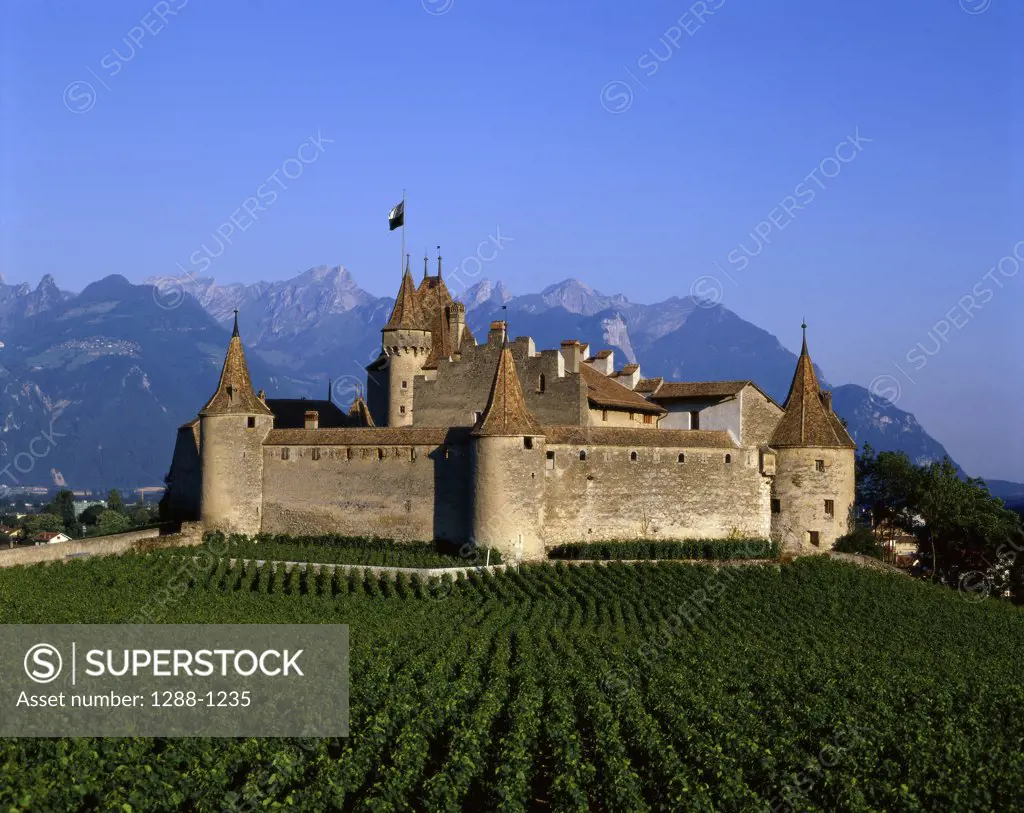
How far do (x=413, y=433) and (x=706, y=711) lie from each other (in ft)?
86.6

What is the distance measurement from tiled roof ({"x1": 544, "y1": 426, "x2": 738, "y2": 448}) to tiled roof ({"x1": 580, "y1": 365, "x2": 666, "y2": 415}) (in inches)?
76.5

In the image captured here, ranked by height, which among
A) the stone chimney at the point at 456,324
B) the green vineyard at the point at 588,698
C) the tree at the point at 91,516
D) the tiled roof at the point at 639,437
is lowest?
the green vineyard at the point at 588,698

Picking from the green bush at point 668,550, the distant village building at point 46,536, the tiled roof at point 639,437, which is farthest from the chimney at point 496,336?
the distant village building at point 46,536

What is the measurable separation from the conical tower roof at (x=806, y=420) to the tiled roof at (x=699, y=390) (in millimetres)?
2220

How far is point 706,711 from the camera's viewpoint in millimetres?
24078

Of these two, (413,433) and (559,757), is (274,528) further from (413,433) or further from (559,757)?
(559,757)

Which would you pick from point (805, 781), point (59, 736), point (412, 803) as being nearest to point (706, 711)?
point (805, 781)

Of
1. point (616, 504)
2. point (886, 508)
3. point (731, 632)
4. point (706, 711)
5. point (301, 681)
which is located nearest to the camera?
point (706, 711)

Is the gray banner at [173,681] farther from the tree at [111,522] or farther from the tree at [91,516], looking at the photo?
the tree at [91,516]

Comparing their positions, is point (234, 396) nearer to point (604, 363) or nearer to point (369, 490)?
point (369, 490)

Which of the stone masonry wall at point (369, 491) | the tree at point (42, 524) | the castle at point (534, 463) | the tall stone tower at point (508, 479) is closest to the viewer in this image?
the tall stone tower at point (508, 479)

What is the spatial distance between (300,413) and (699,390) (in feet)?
73.2

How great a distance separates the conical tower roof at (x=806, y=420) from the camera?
162ft

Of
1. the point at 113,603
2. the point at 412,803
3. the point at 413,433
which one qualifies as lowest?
the point at 412,803
